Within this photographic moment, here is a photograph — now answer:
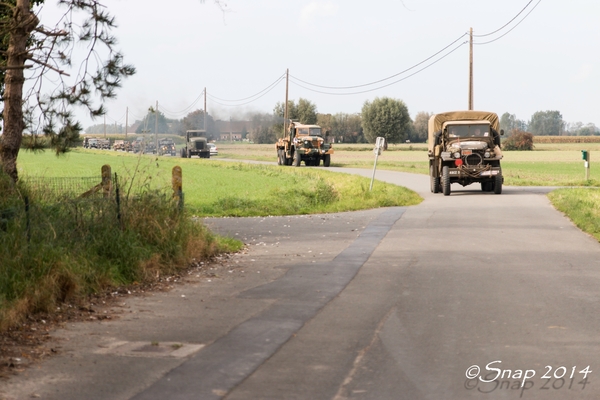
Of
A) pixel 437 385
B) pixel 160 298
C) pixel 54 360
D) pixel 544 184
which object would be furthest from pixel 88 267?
pixel 544 184

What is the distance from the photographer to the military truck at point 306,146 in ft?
173

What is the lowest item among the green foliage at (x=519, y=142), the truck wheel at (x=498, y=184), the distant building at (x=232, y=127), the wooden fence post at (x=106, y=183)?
the truck wheel at (x=498, y=184)

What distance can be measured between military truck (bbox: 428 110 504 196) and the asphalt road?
45.7 feet

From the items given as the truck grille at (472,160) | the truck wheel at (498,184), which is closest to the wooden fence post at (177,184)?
the truck grille at (472,160)

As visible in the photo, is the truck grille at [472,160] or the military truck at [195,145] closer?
the truck grille at [472,160]

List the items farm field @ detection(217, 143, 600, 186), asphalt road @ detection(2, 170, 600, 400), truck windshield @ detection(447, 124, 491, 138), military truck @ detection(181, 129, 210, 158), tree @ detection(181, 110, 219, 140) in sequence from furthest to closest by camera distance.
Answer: tree @ detection(181, 110, 219, 140) → military truck @ detection(181, 129, 210, 158) → farm field @ detection(217, 143, 600, 186) → truck windshield @ detection(447, 124, 491, 138) → asphalt road @ detection(2, 170, 600, 400)

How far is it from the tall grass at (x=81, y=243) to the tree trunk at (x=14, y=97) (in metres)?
0.47

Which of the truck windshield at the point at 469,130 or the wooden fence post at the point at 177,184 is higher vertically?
the truck windshield at the point at 469,130

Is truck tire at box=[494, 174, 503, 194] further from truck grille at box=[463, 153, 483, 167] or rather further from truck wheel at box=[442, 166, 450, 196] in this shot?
truck wheel at box=[442, 166, 450, 196]

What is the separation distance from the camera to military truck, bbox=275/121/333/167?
2074 inches

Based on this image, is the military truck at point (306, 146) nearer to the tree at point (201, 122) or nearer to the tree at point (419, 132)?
the tree at point (201, 122)

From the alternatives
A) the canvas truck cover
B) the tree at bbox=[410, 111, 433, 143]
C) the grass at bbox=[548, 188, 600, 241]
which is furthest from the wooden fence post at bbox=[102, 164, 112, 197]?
the tree at bbox=[410, 111, 433, 143]

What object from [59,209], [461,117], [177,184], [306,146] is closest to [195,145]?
[306,146]

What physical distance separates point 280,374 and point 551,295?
4529mm
